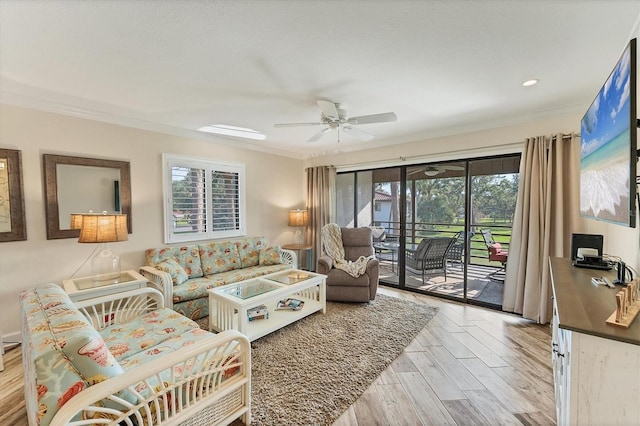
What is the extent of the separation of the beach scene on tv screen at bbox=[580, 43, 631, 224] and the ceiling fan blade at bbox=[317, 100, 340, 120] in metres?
1.79

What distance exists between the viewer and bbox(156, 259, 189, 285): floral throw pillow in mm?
2994

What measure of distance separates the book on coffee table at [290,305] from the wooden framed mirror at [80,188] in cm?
204

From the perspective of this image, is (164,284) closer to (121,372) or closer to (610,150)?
(121,372)

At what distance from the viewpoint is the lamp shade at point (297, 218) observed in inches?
190

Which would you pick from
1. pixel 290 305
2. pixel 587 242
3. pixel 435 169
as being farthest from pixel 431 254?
pixel 290 305

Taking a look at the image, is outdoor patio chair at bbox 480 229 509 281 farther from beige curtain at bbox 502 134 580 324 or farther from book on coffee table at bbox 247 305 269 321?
book on coffee table at bbox 247 305 269 321

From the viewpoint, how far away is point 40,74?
7.04ft

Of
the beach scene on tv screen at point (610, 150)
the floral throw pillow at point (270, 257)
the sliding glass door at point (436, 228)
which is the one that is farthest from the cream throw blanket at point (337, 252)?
the beach scene on tv screen at point (610, 150)

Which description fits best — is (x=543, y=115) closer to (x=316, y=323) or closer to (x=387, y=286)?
(x=387, y=286)

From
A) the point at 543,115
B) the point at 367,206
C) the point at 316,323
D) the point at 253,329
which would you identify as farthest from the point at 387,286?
the point at 543,115

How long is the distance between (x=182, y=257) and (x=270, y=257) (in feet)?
3.99

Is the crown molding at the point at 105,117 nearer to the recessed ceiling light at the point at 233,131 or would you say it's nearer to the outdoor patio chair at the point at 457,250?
the recessed ceiling light at the point at 233,131

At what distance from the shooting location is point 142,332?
1930 mm

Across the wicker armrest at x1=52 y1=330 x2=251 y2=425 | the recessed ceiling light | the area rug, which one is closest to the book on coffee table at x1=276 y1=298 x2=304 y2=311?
the area rug
